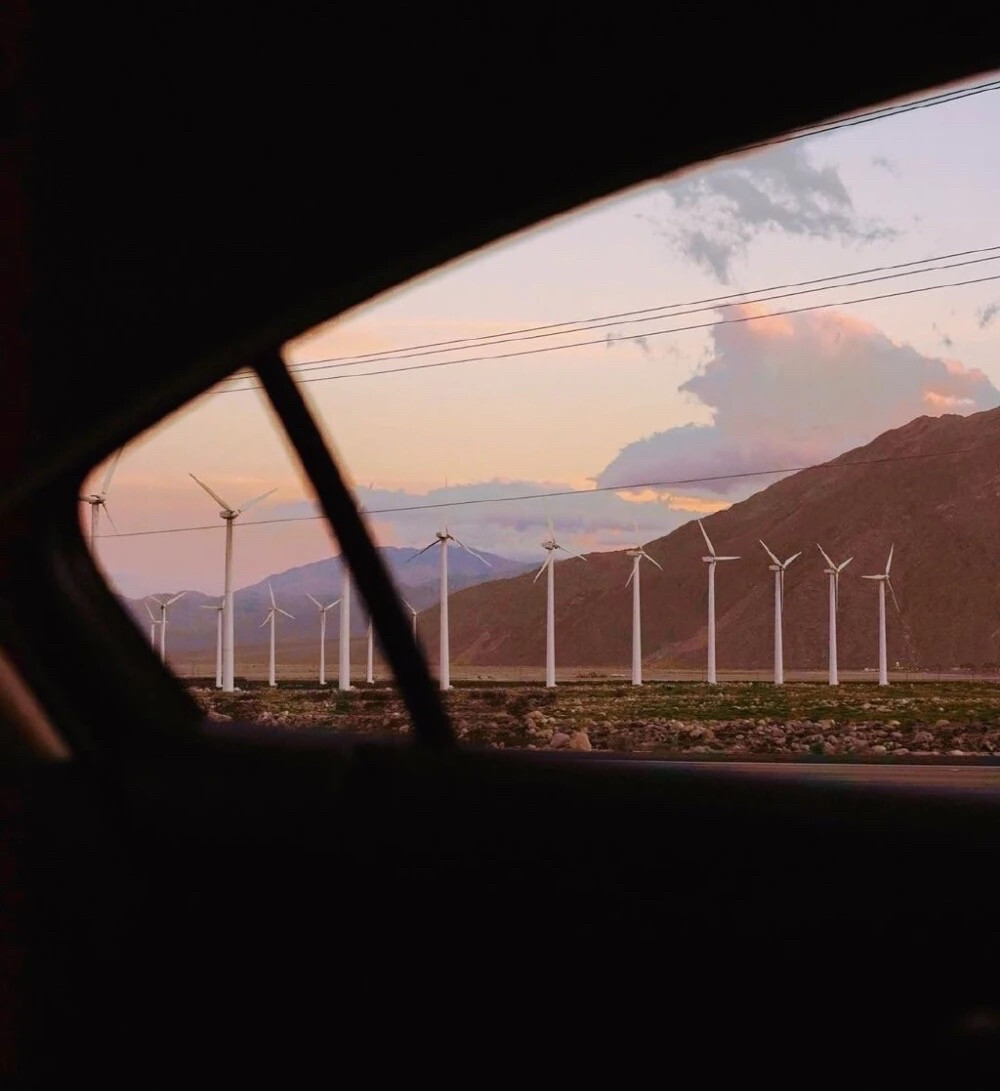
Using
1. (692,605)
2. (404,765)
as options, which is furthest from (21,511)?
(692,605)

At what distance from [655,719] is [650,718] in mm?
409

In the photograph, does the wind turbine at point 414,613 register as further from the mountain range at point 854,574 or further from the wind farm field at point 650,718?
the mountain range at point 854,574

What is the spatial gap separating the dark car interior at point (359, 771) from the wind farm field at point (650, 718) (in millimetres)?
342

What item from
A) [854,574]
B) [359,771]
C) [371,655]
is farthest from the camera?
[854,574]

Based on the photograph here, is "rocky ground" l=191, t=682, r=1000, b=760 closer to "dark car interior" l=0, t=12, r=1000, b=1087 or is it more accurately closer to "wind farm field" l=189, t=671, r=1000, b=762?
"wind farm field" l=189, t=671, r=1000, b=762

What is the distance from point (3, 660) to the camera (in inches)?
99.7

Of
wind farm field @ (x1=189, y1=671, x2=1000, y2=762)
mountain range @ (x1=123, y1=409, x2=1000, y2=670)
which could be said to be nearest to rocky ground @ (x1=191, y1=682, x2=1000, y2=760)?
wind farm field @ (x1=189, y1=671, x2=1000, y2=762)

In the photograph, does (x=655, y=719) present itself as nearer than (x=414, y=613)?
No

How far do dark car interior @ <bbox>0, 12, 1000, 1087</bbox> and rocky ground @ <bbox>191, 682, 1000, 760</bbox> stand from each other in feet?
1.06

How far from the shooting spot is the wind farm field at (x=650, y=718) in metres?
2.85

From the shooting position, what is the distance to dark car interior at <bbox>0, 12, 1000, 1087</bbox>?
143 cm

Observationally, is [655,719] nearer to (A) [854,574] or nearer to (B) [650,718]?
(B) [650,718]

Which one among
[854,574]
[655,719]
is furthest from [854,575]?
[655,719]

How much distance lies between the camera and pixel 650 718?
→ 15.5m
